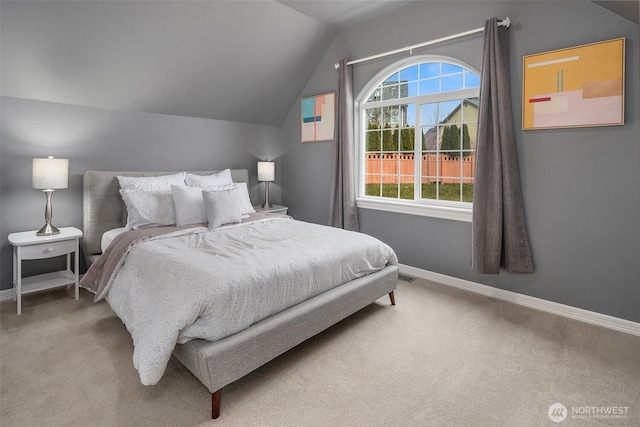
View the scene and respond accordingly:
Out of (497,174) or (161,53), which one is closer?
(497,174)

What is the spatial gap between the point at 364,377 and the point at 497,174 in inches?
78.6

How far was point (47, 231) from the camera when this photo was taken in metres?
3.02

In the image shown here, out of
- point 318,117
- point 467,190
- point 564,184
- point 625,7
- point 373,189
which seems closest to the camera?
point 625,7

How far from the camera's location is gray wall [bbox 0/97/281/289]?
10.1 ft

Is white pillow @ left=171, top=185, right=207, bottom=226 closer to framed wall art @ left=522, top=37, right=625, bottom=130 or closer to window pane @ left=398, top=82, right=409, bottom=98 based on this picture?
window pane @ left=398, top=82, right=409, bottom=98

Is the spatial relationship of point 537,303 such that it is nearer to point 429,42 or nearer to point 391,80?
point 429,42

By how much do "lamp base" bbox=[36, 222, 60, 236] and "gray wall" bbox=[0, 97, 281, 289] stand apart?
0.33 m

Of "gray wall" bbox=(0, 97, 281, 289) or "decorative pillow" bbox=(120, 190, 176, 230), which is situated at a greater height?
"gray wall" bbox=(0, 97, 281, 289)

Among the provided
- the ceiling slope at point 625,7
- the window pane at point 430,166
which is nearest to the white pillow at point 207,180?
the window pane at point 430,166

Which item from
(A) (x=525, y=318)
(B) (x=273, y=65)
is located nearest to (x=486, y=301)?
(A) (x=525, y=318)

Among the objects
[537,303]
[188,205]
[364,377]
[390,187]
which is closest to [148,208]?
[188,205]

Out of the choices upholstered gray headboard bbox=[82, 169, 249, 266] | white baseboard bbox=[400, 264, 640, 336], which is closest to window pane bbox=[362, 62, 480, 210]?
white baseboard bbox=[400, 264, 640, 336]

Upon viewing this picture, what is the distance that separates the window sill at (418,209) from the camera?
3377 mm

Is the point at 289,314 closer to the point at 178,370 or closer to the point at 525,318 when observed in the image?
the point at 178,370
